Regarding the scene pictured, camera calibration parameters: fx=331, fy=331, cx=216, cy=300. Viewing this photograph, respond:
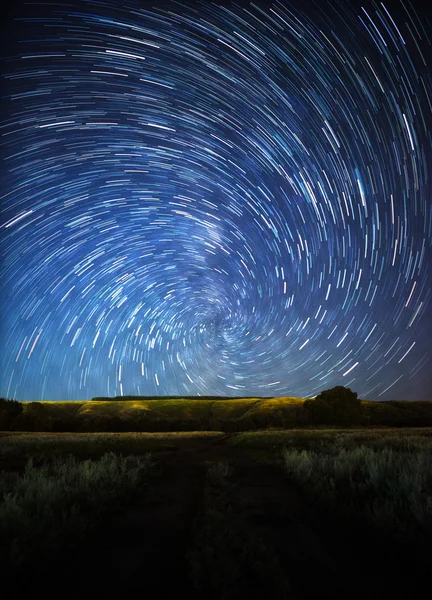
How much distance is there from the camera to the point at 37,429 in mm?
47125

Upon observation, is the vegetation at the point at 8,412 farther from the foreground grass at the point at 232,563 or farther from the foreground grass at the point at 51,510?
the foreground grass at the point at 232,563

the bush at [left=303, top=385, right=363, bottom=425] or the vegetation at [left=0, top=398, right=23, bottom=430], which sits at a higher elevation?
the vegetation at [left=0, top=398, right=23, bottom=430]

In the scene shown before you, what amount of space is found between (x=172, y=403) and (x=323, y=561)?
313 feet

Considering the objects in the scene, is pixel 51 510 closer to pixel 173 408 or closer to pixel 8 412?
pixel 8 412

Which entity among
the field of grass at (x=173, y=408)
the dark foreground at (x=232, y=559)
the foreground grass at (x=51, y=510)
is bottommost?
the dark foreground at (x=232, y=559)

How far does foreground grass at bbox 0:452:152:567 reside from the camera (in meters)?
5.24

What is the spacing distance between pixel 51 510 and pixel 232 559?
3.55 metres

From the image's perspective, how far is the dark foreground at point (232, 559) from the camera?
176 inches

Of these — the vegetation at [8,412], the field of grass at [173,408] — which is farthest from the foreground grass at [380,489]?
the field of grass at [173,408]

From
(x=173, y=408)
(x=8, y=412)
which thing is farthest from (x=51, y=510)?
(x=173, y=408)

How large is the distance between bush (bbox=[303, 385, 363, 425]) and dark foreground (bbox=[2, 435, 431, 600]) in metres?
48.3

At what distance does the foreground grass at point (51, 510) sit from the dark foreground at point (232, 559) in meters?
0.27

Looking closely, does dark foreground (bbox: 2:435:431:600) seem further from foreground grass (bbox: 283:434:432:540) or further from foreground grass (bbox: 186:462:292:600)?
foreground grass (bbox: 283:434:432:540)

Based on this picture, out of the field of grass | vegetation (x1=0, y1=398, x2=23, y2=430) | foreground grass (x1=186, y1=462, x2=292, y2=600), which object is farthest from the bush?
foreground grass (x1=186, y1=462, x2=292, y2=600)
